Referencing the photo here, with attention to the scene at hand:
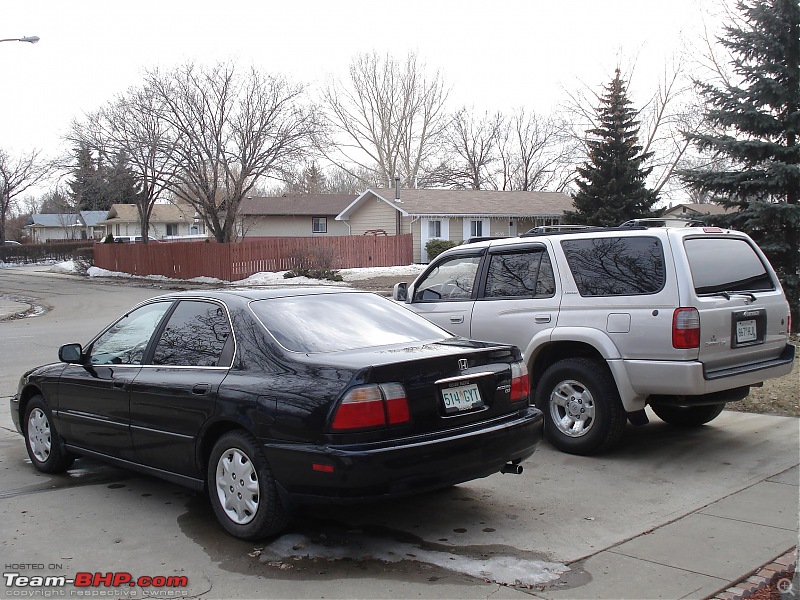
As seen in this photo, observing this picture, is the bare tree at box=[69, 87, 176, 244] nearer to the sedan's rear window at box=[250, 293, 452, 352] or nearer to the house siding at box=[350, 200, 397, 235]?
the house siding at box=[350, 200, 397, 235]

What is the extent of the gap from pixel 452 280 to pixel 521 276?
94 centimetres

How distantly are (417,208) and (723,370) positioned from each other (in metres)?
38.0

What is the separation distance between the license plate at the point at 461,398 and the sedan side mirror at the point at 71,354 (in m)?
3.20

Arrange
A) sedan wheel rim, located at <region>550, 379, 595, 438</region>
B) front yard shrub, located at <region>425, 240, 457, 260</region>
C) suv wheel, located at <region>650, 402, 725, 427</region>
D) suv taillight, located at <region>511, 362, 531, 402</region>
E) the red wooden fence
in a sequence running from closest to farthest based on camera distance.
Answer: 1. suv taillight, located at <region>511, 362, 531, 402</region>
2. sedan wheel rim, located at <region>550, 379, 595, 438</region>
3. suv wheel, located at <region>650, 402, 725, 427</region>
4. the red wooden fence
5. front yard shrub, located at <region>425, 240, 457, 260</region>

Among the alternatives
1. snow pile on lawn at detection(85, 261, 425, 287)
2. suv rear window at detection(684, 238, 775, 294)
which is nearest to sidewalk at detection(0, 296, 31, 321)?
snow pile on lawn at detection(85, 261, 425, 287)

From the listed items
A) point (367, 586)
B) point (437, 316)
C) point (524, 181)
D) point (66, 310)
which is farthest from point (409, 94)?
point (367, 586)

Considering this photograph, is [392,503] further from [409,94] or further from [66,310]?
[409,94]

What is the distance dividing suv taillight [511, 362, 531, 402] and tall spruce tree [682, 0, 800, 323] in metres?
11.0

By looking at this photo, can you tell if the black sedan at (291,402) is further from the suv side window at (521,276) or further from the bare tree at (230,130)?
the bare tree at (230,130)

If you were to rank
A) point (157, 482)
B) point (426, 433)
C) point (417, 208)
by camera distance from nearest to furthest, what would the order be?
point (426, 433) → point (157, 482) → point (417, 208)

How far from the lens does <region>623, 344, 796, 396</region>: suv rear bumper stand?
20.2 ft

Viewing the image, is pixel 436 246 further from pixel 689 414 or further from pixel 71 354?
pixel 71 354

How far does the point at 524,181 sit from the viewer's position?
66.2 meters

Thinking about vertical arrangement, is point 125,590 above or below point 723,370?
below
